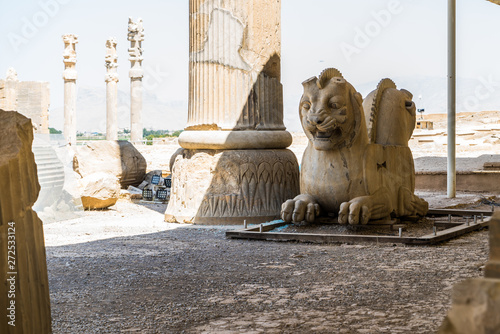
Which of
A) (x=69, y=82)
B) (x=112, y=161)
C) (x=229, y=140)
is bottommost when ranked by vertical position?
(x=112, y=161)

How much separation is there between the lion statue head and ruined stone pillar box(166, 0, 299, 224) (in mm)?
1775

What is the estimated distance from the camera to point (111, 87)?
2925 centimetres

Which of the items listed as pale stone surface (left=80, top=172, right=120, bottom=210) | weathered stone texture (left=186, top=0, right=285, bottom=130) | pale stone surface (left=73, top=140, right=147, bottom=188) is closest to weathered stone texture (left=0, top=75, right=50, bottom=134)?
pale stone surface (left=73, top=140, right=147, bottom=188)

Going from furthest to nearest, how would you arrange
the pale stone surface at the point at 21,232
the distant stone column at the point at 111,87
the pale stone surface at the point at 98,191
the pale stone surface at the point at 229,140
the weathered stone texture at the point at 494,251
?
the distant stone column at the point at 111,87 < the pale stone surface at the point at 98,191 < the pale stone surface at the point at 229,140 < the pale stone surface at the point at 21,232 < the weathered stone texture at the point at 494,251

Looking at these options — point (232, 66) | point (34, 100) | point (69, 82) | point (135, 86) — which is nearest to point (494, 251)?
point (232, 66)

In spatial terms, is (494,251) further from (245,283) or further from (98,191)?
(98,191)

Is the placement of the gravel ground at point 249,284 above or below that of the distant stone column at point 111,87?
below

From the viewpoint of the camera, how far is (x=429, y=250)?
5.64m

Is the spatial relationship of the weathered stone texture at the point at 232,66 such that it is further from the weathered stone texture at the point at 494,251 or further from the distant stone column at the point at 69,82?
the distant stone column at the point at 69,82

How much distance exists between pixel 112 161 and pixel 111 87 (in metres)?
18.3

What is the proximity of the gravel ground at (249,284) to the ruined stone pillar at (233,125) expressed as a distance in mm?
1341

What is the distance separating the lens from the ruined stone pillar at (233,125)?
326 inches

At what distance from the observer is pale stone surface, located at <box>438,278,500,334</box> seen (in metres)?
1.32

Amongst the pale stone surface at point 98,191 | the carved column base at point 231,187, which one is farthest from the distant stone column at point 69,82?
the carved column base at point 231,187
